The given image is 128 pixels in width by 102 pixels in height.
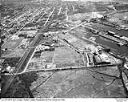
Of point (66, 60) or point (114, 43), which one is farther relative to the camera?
point (114, 43)

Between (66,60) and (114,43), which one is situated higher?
(114,43)

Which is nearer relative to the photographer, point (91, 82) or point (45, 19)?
point (91, 82)

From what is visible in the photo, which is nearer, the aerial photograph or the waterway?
the aerial photograph

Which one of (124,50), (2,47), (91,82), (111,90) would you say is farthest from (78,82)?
(2,47)

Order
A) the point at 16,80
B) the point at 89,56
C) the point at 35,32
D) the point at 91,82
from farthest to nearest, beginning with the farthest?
the point at 35,32 → the point at 89,56 → the point at 16,80 → the point at 91,82

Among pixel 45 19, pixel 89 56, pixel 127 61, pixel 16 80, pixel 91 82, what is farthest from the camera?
pixel 45 19

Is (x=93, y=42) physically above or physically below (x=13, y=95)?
above

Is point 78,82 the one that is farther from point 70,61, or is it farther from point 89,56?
point 89,56

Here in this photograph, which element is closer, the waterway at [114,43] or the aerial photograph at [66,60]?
the aerial photograph at [66,60]
